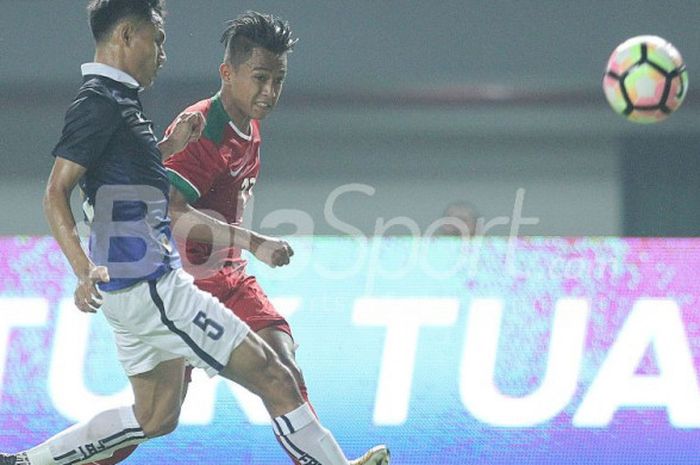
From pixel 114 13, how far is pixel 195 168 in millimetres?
664

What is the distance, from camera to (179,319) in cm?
368

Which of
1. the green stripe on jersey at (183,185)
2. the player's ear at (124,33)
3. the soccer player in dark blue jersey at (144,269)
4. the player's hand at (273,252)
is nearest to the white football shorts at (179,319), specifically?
the soccer player in dark blue jersey at (144,269)

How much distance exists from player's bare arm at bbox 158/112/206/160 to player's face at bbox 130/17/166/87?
0.26m

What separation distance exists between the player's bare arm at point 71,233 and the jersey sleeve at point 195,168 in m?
0.71

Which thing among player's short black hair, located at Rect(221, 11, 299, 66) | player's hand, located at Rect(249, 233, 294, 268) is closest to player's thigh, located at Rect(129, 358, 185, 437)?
player's hand, located at Rect(249, 233, 294, 268)

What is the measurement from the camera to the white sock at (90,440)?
387cm

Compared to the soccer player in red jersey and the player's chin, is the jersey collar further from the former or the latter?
the player's chin

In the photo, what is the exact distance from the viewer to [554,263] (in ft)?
18.4

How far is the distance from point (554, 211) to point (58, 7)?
10.8ft

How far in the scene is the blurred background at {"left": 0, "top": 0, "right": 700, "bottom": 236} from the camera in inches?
335

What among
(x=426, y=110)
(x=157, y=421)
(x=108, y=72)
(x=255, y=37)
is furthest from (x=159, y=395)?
(x=426, y=110)

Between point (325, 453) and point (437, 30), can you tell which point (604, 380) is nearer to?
point (325, 453)

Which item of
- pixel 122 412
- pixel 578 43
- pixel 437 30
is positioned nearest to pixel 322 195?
pixel 437 30

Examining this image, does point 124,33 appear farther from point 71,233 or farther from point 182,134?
point 71,233
